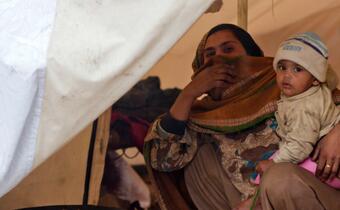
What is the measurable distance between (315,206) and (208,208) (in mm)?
606

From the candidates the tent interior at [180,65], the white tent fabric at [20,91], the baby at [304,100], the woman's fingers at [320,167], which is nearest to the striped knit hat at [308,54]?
the baby at [304,100]

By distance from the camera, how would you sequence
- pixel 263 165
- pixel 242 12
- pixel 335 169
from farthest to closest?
pixel 242 12, pixel 263 165, pixel 335 169

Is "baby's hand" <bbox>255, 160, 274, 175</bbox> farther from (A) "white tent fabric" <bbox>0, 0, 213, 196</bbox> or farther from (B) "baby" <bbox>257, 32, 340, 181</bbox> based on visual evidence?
(A) "white tent fabric" <bbox>0, 0, 213, 196</bbox>

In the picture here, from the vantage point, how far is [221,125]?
213 cm

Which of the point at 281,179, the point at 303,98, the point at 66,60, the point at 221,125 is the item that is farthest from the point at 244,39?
the point at 66,60

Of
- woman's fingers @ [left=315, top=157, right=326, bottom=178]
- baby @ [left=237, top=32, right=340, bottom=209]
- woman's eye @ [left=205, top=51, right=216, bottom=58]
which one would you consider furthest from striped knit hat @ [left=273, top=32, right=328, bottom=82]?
woman's eye @ [left=205, top=51, right=216, bottom=58]

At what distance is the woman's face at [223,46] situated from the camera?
88.4 inches

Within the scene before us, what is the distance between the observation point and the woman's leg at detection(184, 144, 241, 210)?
2107 millimetres

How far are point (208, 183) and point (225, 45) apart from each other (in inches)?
19.6

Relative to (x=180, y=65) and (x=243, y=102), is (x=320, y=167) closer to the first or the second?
(x=243, y=102)

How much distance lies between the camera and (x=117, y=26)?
4.42ft

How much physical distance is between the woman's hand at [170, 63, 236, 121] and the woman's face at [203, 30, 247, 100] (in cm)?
6

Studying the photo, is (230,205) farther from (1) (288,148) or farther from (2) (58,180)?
(2) (58,180)

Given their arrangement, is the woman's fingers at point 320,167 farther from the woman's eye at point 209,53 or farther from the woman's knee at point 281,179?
the woman's eye at point 209,53
